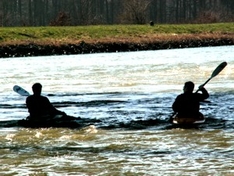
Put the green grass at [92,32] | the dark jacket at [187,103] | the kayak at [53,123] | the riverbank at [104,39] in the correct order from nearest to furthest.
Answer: the dark jacket at [187,103]
the kayak at [53,123]
the riverbank at [104,39]
the green grass at [92,32]

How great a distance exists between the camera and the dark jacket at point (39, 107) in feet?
45.7

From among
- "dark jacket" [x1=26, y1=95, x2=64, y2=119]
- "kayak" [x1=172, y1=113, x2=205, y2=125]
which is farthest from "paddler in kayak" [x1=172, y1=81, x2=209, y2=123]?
"dark jacket" [x1=26, y1=95, x2=64, y2=119]

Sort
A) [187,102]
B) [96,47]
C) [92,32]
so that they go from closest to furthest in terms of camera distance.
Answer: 1. [187,102]
2. [96,47]
3. [92,32]

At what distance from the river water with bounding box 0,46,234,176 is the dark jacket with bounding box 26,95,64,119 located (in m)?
0.47

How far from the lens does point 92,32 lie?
170 ft

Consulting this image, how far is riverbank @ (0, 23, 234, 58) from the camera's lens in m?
45.8

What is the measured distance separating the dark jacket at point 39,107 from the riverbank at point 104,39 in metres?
30.4

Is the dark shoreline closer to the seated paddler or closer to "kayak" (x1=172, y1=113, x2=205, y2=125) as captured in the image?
the seated paddler

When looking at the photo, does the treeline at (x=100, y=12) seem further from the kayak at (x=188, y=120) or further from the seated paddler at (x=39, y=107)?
the kayak at (x=188, y=120)

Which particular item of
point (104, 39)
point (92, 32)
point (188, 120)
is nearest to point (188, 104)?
point (188, 120)

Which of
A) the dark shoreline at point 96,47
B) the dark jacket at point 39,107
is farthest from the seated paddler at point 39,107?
the dark shoreline at point 96,47

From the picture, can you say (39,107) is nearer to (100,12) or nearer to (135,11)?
(135,11)

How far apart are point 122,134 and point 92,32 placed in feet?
128

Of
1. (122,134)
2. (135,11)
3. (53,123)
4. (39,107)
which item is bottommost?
(122,134)
